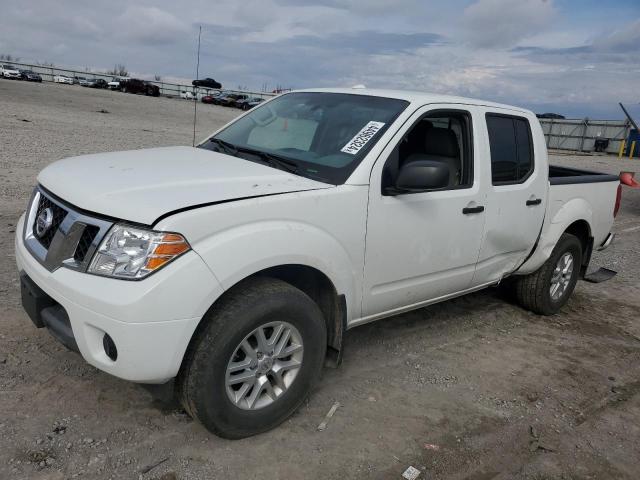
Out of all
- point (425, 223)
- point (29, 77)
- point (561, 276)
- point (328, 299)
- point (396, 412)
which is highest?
point (29, 77)

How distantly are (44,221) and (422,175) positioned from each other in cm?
207

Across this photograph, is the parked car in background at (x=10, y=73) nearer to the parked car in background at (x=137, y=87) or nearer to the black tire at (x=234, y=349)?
the parked car in background at (x=137, y=87)

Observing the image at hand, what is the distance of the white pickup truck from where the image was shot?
2480mm

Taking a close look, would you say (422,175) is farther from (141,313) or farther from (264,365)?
(141,313)

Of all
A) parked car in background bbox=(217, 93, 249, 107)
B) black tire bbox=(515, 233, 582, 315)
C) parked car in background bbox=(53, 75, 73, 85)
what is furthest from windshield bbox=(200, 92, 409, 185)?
parked car in background bbox=(53, 75, 73, 85)

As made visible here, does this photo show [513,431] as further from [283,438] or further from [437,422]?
[283,438]

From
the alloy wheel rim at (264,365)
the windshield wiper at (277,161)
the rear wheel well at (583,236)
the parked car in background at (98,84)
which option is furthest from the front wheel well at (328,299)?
the parked car in background at (98,84)

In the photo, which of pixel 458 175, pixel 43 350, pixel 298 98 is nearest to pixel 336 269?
pixel 458 175

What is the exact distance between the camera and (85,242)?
262 centimetres

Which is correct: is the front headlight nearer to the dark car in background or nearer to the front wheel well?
the front wheel well

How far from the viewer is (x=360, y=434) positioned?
10.2 ft

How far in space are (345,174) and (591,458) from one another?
2.10 m

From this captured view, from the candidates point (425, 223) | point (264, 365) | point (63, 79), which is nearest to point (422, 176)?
point (425, 223)

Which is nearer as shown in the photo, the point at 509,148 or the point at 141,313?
the point at 141,313
